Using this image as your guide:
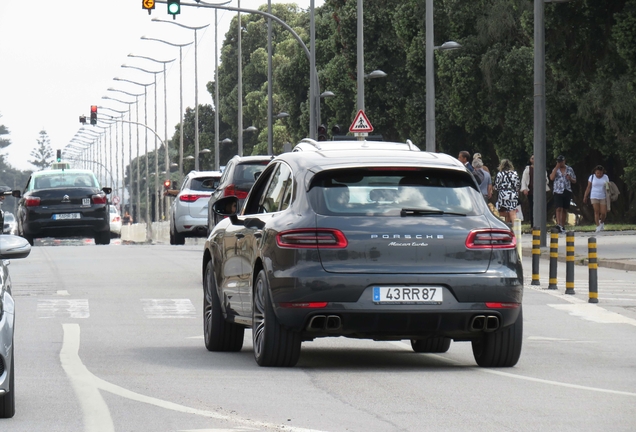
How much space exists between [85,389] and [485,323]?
2937 millimetres

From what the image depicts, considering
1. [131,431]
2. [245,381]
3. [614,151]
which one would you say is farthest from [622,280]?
[614,151]

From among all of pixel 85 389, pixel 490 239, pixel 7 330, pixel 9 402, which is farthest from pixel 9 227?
pixel 7 330

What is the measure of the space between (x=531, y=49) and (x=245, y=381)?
40.1 m

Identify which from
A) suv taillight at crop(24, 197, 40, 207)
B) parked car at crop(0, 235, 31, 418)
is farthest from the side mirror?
suv taillight at crop(24, 197, 40, 207)

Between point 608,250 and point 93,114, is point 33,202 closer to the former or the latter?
A: point 608,250

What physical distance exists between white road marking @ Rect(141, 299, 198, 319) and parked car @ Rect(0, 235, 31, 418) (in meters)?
7.88

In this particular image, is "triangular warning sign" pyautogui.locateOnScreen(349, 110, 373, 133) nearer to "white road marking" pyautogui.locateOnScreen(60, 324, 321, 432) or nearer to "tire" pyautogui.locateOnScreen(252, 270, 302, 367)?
"white road marking" pyautogui.locateOnScreen(60, 324, 321, 432)

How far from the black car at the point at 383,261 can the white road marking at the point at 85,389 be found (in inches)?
54.2

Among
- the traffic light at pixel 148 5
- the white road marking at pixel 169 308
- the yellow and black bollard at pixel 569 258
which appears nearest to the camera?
the white road marking at pixel 169 308

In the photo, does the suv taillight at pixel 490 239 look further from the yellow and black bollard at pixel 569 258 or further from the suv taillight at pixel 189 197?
the suv taillight at pixel 189 197

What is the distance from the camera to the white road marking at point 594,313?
16469mm

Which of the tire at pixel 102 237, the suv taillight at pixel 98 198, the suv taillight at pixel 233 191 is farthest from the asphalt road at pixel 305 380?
the tire at pixel 102 237

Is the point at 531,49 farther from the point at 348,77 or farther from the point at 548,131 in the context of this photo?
the point at 348,77

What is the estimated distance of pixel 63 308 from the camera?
57.7 feet
